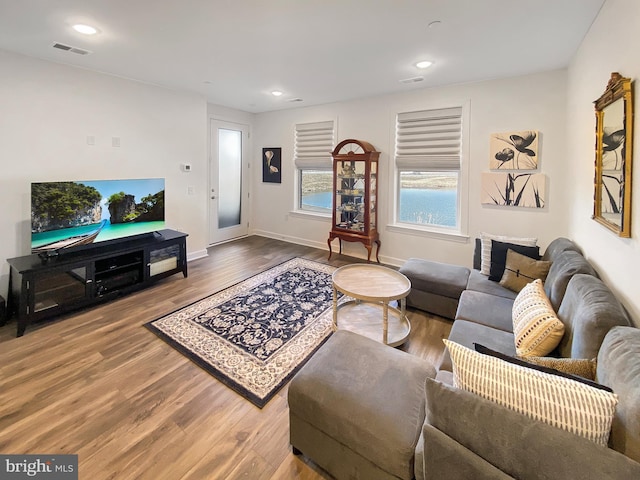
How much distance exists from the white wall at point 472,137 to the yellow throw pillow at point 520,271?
3.83 ft

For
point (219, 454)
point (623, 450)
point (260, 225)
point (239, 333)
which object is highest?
point (260, 225)

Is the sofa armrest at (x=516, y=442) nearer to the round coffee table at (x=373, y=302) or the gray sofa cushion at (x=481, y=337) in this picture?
the gray sofa cushion at (x=481, y=337)

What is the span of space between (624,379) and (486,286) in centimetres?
190

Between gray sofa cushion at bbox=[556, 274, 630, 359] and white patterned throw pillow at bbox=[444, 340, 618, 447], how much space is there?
541 millimetres

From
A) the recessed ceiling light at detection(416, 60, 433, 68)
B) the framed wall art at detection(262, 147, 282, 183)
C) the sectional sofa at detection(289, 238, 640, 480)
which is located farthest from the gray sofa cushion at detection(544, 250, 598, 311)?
the framed wall art at detection(262, 147, 282, 183)

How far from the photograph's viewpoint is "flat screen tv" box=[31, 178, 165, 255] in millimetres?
3086

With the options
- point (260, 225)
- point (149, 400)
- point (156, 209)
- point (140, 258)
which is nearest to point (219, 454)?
point (149, 400)

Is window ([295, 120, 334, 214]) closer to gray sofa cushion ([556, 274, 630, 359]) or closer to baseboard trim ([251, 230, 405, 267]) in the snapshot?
baseboard trim ([251, 230, 405, 267])

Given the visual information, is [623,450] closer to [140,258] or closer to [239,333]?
[239,333]

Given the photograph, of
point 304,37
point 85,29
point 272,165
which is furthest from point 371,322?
point 272,165

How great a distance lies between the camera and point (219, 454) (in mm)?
1655

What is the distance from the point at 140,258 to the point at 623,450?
13.7 feet

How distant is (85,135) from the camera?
3650mm

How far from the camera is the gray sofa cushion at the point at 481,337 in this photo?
1.87 m
